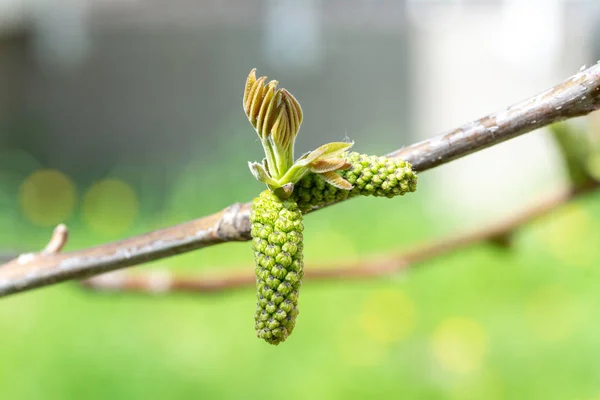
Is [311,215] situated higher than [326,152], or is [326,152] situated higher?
[311,215]

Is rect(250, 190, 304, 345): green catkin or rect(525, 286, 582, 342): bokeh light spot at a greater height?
rect(250, 190, 304, 345): green catkin

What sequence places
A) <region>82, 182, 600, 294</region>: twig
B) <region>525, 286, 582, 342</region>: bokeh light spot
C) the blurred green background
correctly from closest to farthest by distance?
1. <region>82, 182, 600, 294</region>: twig
2. the blurred green background
3. <region>525, 286, 582, 342</region>: bokeh light spot

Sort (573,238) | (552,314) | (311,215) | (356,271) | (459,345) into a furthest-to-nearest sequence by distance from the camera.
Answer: (311,215)
(573,238)
(552,314)
(459,345)
(356,271)

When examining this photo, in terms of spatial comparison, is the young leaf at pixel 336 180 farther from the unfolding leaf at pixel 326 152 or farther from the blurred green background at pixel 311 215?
the blurred green background at pixel 311 215

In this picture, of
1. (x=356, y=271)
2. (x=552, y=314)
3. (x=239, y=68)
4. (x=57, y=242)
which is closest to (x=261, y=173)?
(x=57, y=242)

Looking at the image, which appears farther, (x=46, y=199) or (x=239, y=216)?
(x=46, y=199)

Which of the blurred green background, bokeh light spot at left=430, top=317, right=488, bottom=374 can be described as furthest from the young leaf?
bokeh light spot at left=430, top=317, right=488, bottom=374

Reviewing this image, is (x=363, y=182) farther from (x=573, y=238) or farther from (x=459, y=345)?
(x=573, y=238)

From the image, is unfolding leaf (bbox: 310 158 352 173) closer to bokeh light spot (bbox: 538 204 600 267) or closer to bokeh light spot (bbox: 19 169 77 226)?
bokeh light spot (bbox: 538 204 600 267)
